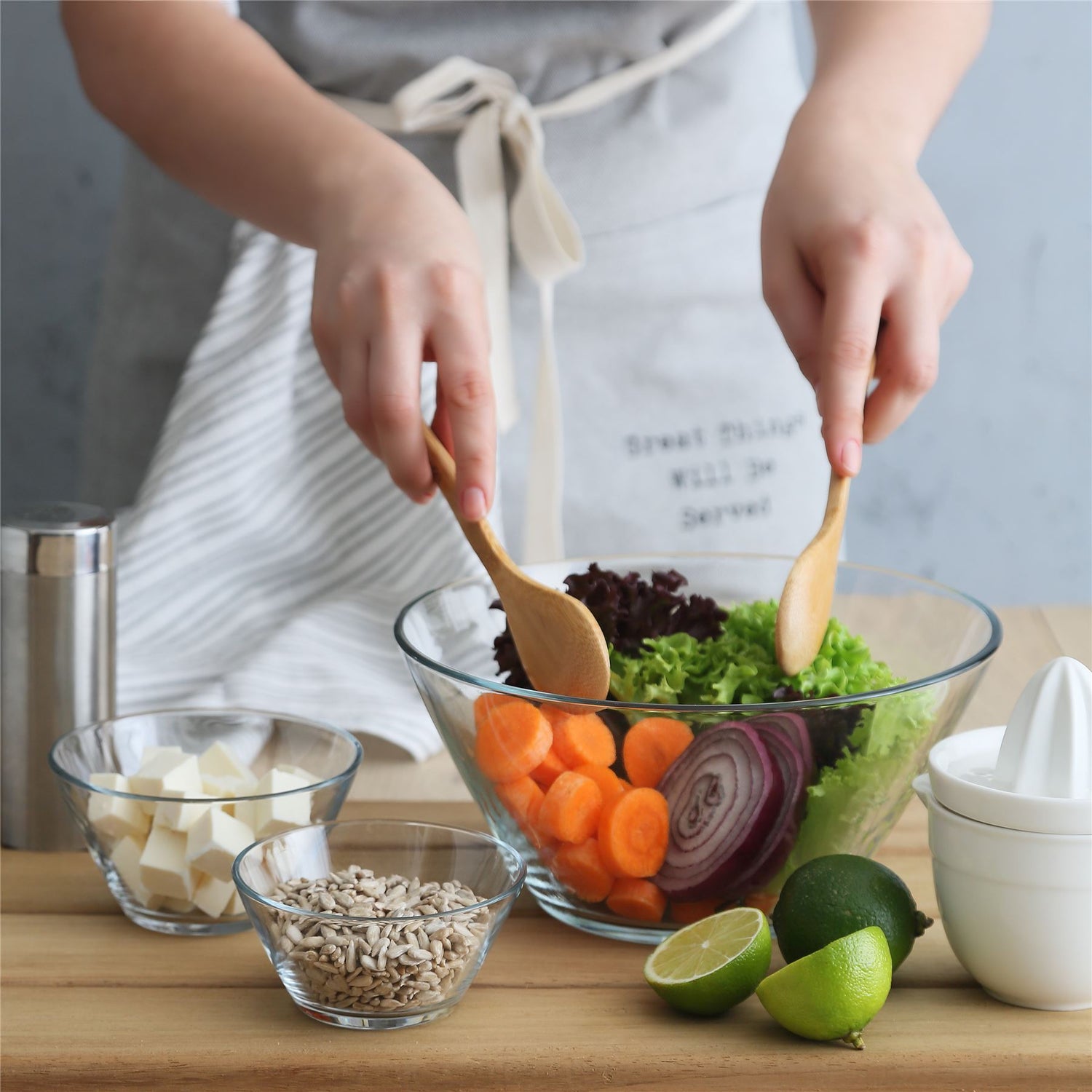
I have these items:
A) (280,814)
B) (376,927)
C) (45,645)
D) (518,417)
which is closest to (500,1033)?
(376,927)

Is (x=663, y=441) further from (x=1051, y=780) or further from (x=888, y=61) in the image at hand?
(x=1051, y=780)

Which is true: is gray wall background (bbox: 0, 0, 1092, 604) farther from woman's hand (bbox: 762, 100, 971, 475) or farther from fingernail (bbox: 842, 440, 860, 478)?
fingernail (bbox: 842, 440, 860, 478)

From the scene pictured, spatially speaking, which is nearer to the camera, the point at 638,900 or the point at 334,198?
the point at 638,900

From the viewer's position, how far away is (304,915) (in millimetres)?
579

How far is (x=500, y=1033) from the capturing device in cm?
59

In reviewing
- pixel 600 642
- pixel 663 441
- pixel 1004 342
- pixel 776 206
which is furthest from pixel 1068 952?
pixel 1004 342

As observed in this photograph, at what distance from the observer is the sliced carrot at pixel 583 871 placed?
0.66 metres

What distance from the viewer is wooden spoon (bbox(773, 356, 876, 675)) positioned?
68cm

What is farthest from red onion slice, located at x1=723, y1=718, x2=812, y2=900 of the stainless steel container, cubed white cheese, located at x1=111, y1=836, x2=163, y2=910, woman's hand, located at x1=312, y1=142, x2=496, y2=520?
the stainless steel container

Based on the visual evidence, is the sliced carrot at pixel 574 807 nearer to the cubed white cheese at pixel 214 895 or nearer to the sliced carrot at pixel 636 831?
the sliced carrot at pixel 636 831

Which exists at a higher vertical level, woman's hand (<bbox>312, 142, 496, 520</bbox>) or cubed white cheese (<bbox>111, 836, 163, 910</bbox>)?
woman's hand (<bbox>312, 142, 496, 520</bbox>)

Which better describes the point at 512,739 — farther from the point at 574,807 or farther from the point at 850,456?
the point at 850,456

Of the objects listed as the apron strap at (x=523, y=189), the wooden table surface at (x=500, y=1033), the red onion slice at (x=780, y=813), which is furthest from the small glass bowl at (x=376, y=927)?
the apron strap at (x=523, y=189)

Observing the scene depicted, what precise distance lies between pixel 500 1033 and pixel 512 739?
0.14 metres
